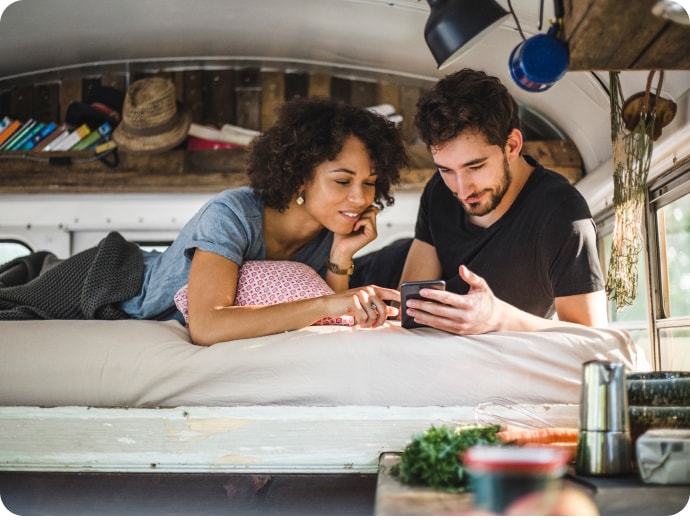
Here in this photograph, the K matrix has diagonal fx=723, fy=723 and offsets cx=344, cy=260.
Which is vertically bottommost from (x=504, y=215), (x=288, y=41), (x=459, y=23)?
(x=504, y=215)

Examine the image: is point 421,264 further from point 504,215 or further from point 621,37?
point 621,37

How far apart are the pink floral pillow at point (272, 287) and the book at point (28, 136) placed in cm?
281

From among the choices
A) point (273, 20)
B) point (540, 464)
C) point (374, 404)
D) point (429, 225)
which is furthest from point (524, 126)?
point (540, 464)

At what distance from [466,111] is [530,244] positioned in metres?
0.43

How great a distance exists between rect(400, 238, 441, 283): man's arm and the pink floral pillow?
56cm

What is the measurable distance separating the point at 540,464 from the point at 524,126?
3.42m

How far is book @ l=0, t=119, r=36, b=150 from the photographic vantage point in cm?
423

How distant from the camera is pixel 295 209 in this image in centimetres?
222

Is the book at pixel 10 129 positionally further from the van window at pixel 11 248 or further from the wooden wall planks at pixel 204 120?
the van window at pixel 11 248

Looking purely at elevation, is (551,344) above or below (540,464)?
above

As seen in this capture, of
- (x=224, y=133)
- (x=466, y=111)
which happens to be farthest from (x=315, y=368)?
(x=224, y=133)

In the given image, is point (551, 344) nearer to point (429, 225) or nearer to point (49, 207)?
point (429, 225)

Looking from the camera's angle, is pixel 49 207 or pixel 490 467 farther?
pixel 49 207

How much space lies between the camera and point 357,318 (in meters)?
1.72
